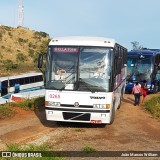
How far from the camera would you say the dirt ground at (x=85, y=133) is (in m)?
12.9

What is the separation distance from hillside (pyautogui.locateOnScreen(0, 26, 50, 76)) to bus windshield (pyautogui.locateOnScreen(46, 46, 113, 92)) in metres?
55.3

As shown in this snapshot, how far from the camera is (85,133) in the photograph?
14.9m

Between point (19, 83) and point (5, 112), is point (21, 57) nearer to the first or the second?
point (19, 83)

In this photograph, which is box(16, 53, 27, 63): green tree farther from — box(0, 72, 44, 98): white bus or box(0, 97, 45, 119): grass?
box(0, 97, 45, 119): grass

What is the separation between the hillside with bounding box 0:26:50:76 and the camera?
78938 mm

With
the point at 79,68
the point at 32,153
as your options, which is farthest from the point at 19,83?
the point at 32,153

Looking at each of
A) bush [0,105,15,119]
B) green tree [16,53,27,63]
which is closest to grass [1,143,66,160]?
bush [0,105,15,119]

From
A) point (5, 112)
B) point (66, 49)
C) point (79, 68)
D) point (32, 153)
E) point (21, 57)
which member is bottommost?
point (5, 112)

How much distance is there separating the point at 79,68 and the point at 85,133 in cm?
253

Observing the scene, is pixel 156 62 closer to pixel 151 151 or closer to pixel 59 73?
pixel 59 73

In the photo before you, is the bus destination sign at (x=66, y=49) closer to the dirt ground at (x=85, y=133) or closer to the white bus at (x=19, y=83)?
the dirt ground at (x=85, y=133)

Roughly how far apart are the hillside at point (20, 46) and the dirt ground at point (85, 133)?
52536mm

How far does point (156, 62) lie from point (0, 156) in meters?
23.4

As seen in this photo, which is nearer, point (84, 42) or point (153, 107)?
point (84, 42)
